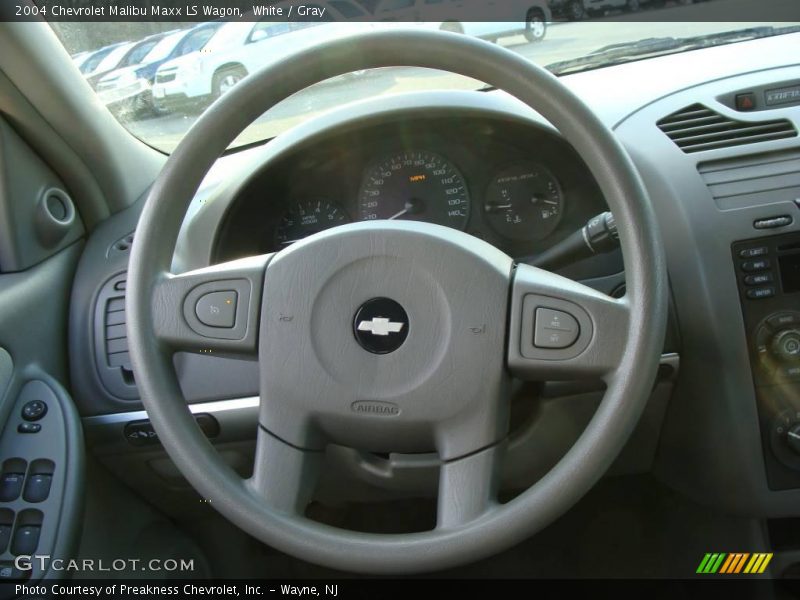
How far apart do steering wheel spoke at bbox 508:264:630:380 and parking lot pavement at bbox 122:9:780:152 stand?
64 centimetres

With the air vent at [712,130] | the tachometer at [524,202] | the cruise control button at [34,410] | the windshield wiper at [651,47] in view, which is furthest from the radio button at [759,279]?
the cruise control button at [34,410]

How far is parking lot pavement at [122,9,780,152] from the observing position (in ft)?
5.53

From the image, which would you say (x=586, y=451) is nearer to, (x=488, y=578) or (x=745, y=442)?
(x=745, y=442)

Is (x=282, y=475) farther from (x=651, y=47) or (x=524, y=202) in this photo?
(x=651, y=47)

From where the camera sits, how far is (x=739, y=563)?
1.91 m

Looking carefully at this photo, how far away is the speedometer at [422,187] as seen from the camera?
184 centimetres

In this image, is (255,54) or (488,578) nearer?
(255,54)

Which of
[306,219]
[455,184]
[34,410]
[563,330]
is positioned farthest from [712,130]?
[34,410]

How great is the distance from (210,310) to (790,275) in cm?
113

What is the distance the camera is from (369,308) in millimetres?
1240

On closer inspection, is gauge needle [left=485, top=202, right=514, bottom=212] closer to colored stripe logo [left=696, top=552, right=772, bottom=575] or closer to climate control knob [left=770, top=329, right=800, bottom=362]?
climate control knob [left=770, top=329, right=800, bottom=362]

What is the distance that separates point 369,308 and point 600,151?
16.3 inches

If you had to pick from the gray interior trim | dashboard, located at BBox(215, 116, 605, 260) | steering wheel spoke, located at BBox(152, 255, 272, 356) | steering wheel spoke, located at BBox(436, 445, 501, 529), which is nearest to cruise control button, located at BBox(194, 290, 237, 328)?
steering wheel spoke, located at BBox(152, 255, 272, 356)

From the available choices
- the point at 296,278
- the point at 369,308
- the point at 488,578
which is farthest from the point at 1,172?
the point at 488,578
